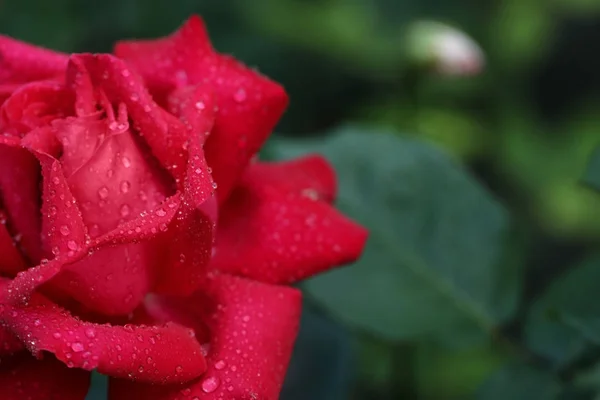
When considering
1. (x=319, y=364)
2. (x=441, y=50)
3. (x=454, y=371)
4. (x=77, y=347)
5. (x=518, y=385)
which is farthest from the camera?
(x=454, y=371)

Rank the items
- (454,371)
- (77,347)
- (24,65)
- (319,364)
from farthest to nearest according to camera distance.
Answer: (454,371), (319,364), (24,65), (77,347)

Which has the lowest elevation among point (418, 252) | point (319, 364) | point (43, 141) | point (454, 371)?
point (454, 371)

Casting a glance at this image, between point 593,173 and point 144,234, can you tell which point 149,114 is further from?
point 593,173

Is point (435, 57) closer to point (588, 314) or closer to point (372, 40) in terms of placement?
point (588, 314)

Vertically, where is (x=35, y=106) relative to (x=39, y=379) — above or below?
above

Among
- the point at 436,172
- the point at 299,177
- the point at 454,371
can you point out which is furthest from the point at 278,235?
the point at 454,371

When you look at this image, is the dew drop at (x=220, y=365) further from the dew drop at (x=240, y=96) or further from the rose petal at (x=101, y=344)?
the dew drop at (x=240, y=96)

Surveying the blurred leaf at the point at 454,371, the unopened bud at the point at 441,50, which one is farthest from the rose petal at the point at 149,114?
the blurred leaf at the point at 454,371
